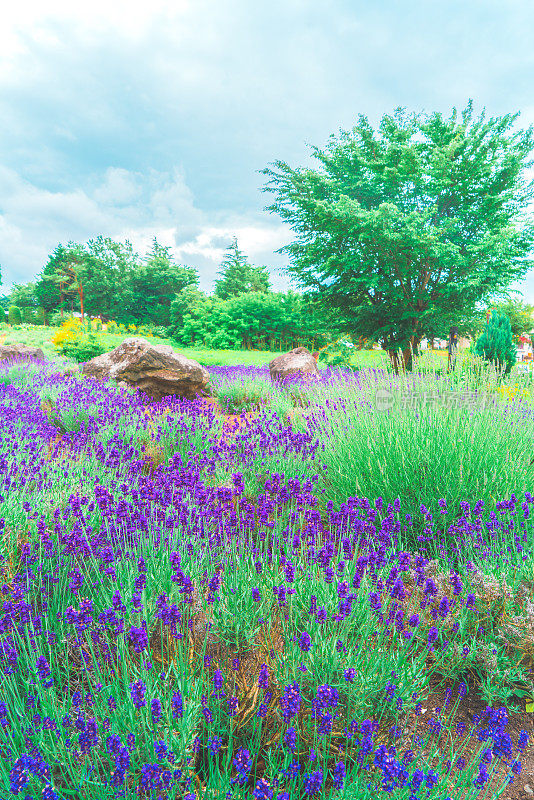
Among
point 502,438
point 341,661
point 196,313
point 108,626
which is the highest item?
point 196,313

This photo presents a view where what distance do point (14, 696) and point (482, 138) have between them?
19.0 metres

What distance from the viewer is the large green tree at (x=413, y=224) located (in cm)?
1284

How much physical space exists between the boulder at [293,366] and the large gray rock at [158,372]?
2.48m

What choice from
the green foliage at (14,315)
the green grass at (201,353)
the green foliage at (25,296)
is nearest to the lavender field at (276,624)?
the green grass at (201,353)

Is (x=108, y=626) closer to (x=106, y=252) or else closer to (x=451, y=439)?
(x=451, y=439)

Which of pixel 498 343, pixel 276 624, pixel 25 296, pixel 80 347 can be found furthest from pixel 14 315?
pixel 276 624

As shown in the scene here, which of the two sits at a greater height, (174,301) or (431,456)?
(174,301)

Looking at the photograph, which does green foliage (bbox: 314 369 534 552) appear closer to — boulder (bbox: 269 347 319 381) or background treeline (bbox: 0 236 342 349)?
boulder (bbox: 269 347 319 381)

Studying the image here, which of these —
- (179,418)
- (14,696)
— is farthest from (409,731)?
(179,418)

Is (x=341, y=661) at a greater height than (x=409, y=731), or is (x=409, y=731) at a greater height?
(x=341, y=661)

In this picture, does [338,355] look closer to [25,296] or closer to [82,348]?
[82,348]

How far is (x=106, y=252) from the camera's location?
116 ft

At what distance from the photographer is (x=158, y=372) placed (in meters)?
6.95

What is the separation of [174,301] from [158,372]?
74.7ft
